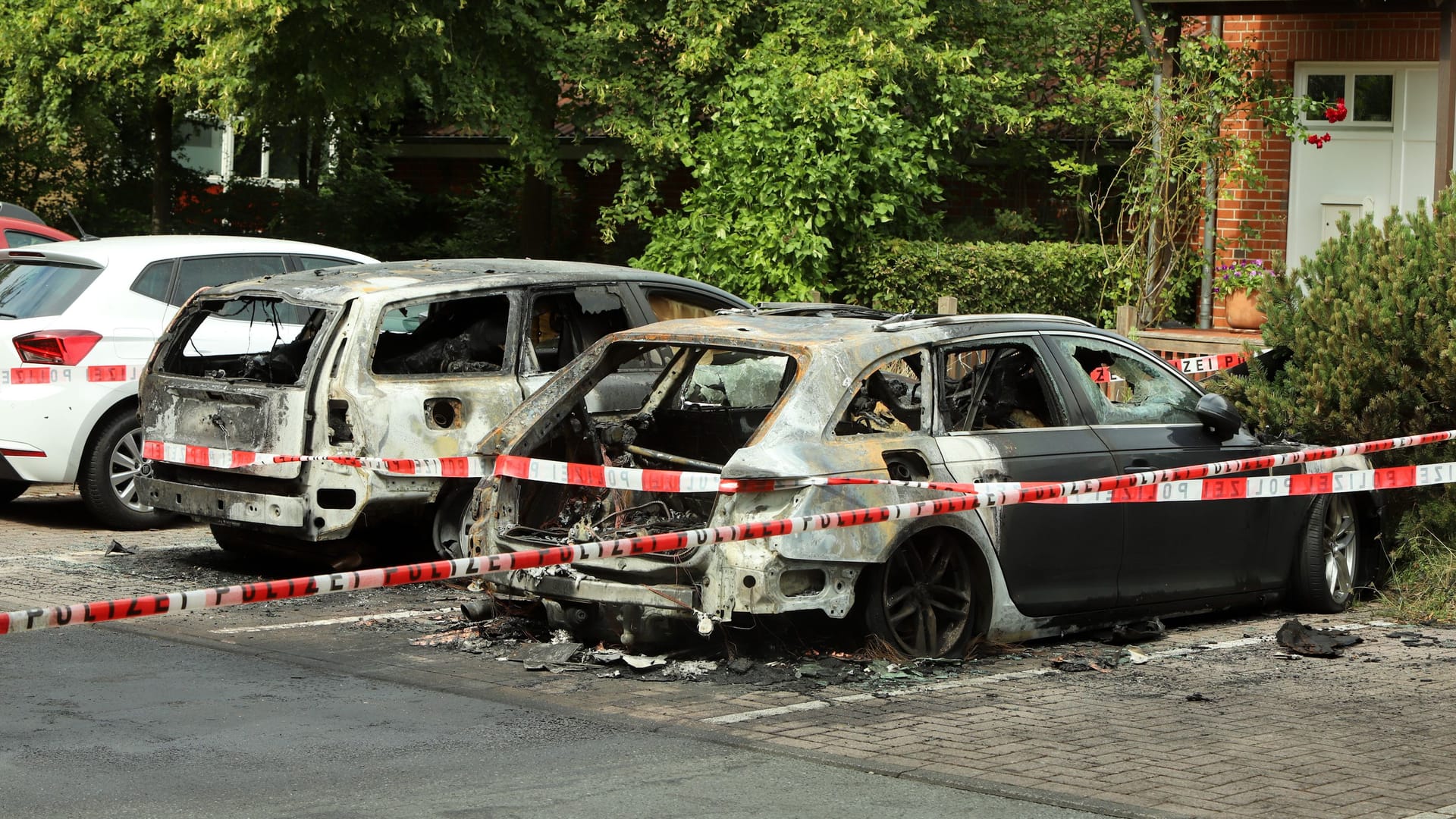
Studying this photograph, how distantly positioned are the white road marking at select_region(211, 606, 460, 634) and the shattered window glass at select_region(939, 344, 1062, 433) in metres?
2.72

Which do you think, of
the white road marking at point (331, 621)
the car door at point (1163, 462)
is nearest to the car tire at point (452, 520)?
the white road marking at point (331, 621)

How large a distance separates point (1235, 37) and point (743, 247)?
521cm

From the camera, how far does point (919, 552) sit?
25.8ft

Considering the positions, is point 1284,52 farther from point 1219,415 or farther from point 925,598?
point 925,598

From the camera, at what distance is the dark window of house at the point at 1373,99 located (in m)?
17.5

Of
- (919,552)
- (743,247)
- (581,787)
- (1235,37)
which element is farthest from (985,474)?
(1235,37)

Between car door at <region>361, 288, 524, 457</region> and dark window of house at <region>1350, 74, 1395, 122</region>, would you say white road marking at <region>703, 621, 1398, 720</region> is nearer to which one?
car door at <region>361, 288, 524, 457</region>

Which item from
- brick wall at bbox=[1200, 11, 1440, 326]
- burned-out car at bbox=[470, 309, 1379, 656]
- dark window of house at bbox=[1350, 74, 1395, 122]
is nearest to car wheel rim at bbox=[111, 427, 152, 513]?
burned-out car at bbox=[470, 309, 1379, 656]

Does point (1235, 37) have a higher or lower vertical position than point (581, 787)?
higher

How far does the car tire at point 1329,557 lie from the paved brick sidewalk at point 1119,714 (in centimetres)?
15

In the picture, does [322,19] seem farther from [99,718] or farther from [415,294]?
[99,718]

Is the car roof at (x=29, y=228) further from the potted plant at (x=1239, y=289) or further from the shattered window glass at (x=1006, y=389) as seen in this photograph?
the potted plant at (x=1239, y=289)

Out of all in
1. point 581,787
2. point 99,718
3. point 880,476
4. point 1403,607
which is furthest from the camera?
point 1403,607

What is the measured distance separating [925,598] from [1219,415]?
185 centimetres
